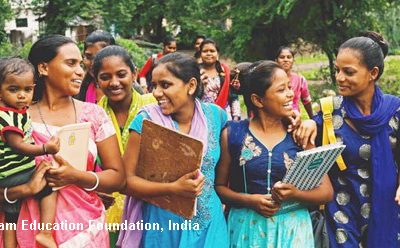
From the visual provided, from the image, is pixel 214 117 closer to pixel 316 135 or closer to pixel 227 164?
pixel 227 164

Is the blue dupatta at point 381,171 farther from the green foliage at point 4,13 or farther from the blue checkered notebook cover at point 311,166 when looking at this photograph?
the green foliage at point 4,13

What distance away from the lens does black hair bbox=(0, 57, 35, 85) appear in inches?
121

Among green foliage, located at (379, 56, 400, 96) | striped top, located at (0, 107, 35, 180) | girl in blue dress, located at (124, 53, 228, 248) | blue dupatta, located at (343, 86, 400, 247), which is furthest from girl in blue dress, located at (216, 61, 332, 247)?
green foliage, located at (379, 56, 400, 96)

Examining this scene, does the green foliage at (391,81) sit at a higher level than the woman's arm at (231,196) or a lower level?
higher

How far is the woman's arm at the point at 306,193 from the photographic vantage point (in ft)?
10.7

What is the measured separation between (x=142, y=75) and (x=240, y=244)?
17.9 feet

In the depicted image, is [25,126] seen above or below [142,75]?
below

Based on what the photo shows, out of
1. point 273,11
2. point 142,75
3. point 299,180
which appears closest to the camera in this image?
point 299,180

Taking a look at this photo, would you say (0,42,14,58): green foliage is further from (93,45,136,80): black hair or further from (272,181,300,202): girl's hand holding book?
(272,181,300,202): girl's hand holding book

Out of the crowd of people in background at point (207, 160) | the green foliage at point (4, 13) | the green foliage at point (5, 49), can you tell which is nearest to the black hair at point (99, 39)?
the crowd of people in background at point (207, 160)

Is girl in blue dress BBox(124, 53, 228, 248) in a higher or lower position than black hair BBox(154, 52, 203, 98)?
lower

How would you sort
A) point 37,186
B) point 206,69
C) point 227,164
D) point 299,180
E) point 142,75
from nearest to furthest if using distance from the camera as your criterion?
1. point 37,186
2. point 299,180
3. point 227,164
4. point 206,69
5. point 142,75

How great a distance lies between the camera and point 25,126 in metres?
3.00

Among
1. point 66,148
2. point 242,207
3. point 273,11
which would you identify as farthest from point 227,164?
point 273,11
